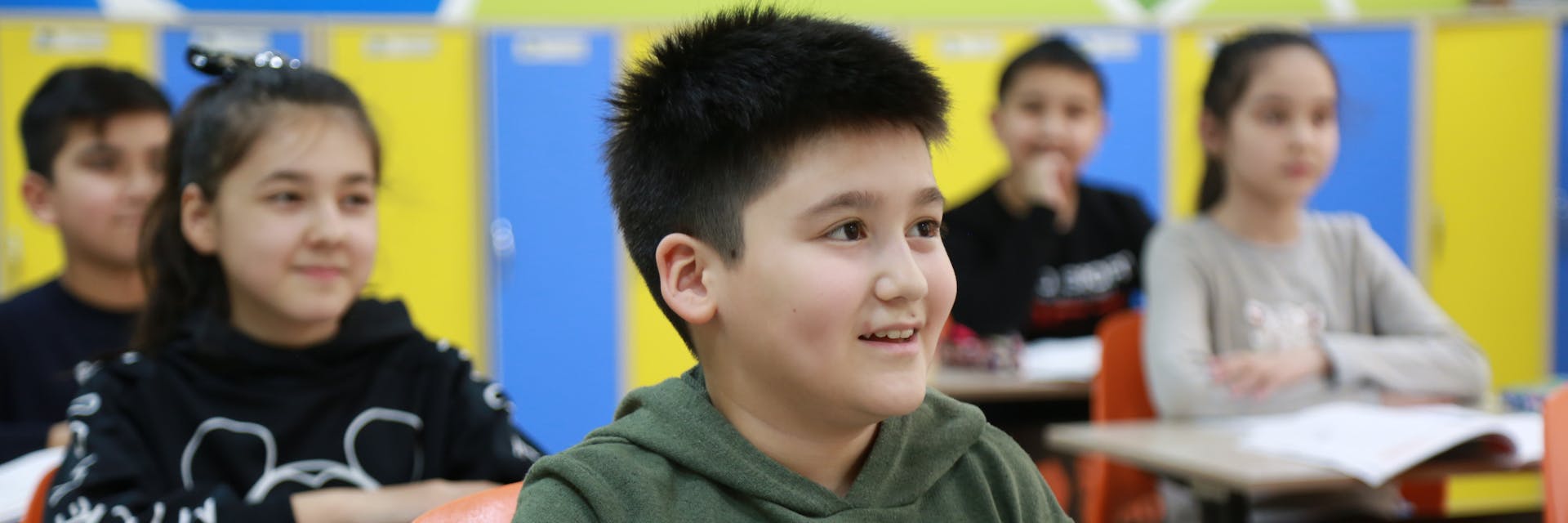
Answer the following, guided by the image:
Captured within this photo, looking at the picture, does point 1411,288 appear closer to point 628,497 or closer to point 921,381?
point 921,381

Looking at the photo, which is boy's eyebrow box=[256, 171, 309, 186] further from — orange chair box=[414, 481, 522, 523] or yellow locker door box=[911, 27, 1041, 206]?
yellow locker door box=[911, 27, 1041, 206]

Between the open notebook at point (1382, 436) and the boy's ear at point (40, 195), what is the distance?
2.19 metres

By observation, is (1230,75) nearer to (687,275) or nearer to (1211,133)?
(1211,133)

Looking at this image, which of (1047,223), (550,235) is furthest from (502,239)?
(1047,223)

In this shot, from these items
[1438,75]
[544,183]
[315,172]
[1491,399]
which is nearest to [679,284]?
[315,172]

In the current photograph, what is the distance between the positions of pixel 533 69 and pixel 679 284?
389 cm

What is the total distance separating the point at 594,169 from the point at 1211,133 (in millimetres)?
2547

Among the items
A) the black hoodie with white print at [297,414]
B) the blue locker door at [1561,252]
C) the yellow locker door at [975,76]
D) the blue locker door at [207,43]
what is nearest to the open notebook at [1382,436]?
the black hoodie with white print at [297,414]

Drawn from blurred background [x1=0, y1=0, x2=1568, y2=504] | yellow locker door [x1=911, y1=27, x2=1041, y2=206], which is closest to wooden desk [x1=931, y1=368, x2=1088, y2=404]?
blurred background [x1=0, y1=0, x2=1568, y2=504]

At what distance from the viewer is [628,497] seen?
911 millimetres

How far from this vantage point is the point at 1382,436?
1.84 meters

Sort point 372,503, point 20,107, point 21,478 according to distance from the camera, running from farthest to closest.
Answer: point 20,107, point 21,478, point 372,503

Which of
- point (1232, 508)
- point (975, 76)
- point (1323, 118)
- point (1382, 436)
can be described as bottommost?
point (1232, 508)

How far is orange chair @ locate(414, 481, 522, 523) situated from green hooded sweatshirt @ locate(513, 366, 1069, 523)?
0.14ft
